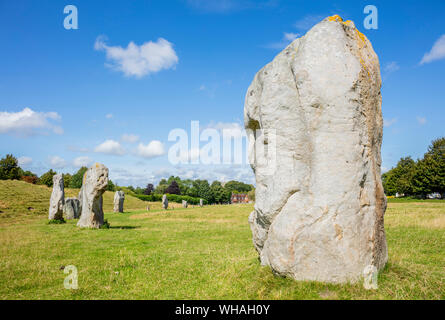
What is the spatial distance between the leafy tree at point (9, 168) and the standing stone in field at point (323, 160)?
62028mm

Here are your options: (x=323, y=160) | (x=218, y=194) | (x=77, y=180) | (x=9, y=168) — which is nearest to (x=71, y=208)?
(x=323, y=160)

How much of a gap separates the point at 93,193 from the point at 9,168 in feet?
165

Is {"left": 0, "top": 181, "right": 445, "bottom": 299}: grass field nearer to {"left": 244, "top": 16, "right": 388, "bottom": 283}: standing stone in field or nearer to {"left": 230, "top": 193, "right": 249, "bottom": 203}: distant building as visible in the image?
{"left": 244, "top": 16, "right": 388, "bottom": 283}: standing stone in field

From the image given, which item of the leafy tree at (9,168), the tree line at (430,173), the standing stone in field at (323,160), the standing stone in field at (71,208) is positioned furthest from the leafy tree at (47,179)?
the tree line at (430,173)

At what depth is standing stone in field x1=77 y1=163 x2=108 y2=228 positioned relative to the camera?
1736cm

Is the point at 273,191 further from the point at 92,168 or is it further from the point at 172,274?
the point at 92,168

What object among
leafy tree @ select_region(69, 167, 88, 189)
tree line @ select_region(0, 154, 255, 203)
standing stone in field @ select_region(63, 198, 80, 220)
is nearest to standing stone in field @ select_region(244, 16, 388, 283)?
standing stone in field @ select_region(63, 198, 80, 220)

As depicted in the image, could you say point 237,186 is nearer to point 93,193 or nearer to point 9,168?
point 9,168

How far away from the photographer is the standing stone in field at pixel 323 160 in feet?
18.1

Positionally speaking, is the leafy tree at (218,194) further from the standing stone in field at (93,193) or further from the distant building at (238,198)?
the standing stone in field at (93,193)

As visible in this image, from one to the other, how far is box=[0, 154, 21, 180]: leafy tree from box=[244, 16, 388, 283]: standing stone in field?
62.0m
